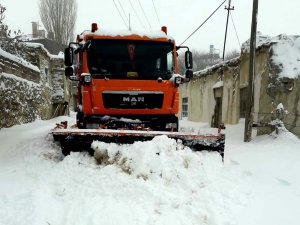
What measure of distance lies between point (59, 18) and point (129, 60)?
2533cm

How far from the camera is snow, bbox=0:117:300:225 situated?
3.62 metres

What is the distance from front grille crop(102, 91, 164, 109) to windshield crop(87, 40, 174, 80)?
1.10ft

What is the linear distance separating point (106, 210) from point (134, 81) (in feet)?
11.3

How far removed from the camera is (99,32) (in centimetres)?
684

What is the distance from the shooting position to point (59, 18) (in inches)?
1166

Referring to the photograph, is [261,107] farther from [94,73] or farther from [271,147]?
[94,73]

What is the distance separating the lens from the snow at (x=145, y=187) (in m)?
3.62

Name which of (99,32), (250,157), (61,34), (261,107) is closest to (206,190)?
(250,157)

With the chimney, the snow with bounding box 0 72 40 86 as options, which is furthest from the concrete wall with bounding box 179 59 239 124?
the chimney

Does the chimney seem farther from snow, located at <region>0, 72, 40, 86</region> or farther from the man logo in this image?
the man logo

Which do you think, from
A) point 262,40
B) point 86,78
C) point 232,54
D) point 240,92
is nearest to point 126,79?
point 86,78

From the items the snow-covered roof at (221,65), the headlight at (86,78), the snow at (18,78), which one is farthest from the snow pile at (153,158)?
the snow-covered roof at (221,65)

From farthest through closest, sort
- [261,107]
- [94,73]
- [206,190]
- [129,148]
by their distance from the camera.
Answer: [261,107], [94,73], [129,148], [206,190]

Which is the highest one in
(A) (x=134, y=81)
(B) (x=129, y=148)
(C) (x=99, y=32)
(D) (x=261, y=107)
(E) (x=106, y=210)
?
(C) (x=99, y=32)
